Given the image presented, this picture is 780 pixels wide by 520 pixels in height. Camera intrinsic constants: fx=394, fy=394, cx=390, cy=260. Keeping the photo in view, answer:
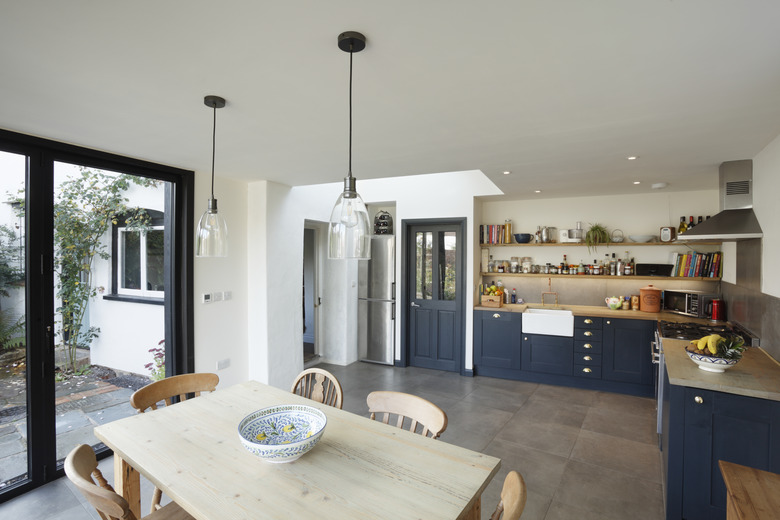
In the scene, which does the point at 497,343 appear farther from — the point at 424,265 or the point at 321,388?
the point at 321,388

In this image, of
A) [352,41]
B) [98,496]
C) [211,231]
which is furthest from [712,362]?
[98,496]

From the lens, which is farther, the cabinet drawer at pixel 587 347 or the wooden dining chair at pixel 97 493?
the cabinet drawer at pixel 587 347

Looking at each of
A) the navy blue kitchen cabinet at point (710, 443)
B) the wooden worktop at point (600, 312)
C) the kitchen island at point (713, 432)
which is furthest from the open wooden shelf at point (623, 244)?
the navy blue kitchen cabinet at point (710, 443)

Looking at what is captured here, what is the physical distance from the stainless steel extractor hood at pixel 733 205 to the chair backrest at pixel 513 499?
9.64 ft

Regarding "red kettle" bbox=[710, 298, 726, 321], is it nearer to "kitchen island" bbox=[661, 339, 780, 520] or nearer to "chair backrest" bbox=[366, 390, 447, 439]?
"kitchen island" bbox=[661, 339, 780, 520]

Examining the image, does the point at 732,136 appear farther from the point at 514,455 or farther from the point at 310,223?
the point at 310,223

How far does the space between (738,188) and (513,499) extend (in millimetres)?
3414

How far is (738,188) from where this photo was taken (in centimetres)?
316

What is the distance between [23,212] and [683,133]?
4.27 metres

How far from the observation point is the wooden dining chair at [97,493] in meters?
1.23

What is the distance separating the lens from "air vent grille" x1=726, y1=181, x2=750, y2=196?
3.13m

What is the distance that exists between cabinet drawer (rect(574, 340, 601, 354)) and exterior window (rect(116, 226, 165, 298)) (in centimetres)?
442

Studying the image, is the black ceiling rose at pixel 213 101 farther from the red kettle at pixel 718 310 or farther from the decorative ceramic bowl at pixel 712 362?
the red kettle at pixel 718 310

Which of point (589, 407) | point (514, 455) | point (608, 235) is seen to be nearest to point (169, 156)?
point (514, 455)
